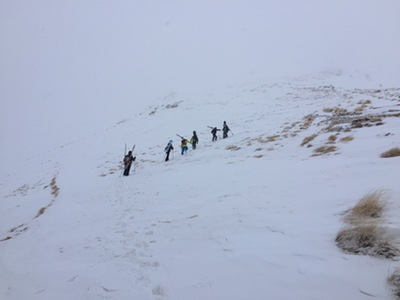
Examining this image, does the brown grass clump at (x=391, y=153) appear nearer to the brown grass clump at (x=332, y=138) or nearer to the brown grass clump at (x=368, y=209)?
the brown grass clump at (x=368, y=209)

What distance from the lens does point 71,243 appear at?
5273 mm

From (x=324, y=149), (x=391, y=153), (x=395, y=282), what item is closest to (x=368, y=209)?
(x=395, y=282)

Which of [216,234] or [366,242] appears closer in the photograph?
[366,242]

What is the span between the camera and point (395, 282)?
2.01 m

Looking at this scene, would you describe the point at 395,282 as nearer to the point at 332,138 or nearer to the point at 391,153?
the point at 391,153

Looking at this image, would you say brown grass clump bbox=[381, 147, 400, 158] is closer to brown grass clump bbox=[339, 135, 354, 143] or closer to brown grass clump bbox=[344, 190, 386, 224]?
brown grass clump bbox=[339, 135, 354, 143]

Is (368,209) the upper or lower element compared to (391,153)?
lower

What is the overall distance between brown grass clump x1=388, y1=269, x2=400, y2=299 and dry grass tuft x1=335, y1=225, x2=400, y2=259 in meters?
0.34

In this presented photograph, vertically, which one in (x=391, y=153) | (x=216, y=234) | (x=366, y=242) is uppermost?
(x=391, y=153)

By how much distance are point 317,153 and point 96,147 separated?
22881 mm

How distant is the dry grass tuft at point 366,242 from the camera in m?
2.43

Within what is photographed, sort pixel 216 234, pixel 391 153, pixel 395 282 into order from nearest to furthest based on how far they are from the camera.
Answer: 1. pixel 395 282
2. pixel 216 234
3. pixel 391 153

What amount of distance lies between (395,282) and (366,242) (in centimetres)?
66

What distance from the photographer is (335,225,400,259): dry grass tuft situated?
243 cm
